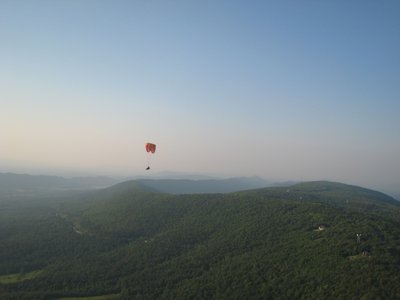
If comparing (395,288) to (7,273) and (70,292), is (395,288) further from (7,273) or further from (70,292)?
(7,273)

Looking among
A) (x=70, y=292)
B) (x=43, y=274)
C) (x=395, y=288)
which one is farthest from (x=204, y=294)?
(x=43, y=274)

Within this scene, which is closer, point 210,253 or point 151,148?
point 151,148

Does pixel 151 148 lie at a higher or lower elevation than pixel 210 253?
higher

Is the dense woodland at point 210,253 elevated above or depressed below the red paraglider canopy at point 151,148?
below

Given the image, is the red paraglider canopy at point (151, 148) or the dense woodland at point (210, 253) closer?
the red paraglider canopy at point (151, 148)

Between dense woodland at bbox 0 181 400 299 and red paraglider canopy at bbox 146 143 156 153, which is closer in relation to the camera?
red paraglider canopy at bbox 146 143 156 153

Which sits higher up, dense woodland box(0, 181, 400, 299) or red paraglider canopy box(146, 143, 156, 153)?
red paraglider canopy box(146, 143, 156, 153)

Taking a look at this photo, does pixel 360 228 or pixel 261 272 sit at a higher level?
pixel 360 228

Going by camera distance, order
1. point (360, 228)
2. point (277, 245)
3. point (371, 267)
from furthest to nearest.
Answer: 1. point (277, 245)
2. point (360, 228)
3. point (371, 267)
